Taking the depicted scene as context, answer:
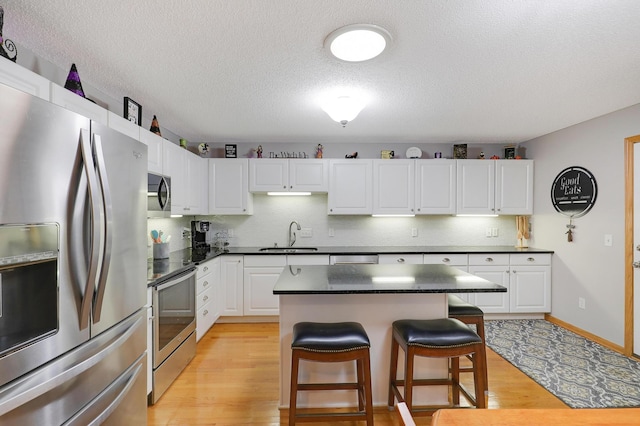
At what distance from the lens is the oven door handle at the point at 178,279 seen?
224 centimetres

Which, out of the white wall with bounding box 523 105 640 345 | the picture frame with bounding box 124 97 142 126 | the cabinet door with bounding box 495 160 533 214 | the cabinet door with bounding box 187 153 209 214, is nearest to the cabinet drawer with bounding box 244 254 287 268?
the cabinet door with bounding box 187 153 209 214

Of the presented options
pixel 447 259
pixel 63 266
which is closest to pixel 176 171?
pixel 63 266

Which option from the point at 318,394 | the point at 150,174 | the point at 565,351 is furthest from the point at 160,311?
the point at 565,351

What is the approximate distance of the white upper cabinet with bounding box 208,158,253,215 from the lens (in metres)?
4.14

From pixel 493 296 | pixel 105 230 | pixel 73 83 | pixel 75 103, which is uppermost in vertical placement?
pixel 73 83

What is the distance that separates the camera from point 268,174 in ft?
13.6

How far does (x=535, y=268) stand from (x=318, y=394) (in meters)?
3.40

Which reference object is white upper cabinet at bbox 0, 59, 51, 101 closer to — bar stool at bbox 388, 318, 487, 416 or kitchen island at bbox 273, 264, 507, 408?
kitchen island at bbox 273, 264, 507, 408

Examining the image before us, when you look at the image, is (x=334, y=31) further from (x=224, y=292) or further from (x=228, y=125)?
(x=224, y=292)

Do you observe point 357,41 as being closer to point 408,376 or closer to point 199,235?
point 408,376

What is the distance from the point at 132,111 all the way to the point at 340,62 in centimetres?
178

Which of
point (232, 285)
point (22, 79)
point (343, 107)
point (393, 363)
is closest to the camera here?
point (22, 79)

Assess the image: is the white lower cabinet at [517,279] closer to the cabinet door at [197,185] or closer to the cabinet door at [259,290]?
the cabinet door at [259,290]

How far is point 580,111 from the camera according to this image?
3.09 meters
